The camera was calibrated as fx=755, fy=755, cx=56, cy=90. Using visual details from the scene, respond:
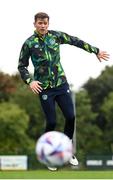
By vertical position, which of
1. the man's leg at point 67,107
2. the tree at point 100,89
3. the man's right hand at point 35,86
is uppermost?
the tree at point 100,89

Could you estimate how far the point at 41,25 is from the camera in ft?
54.1

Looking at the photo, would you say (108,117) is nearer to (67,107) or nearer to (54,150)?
(67,107)

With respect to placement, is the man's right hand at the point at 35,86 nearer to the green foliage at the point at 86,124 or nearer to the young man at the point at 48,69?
the young man at the point at 48,69

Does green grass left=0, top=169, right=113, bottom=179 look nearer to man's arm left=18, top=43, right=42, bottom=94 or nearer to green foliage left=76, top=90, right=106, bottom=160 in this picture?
man's arm left=18, top=43, right=42, bottom=94

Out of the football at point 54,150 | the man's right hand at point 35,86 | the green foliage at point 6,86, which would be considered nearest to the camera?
the football at point 54,150

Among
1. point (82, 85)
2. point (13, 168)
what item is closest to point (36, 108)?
point (82, 85)

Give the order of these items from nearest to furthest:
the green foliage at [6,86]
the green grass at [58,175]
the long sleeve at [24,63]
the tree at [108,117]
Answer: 1. the long sleeve at [24,63]
2. the green grass at [58,175]
3. the green foliage at [6,86]
4. the tree at [108,117]

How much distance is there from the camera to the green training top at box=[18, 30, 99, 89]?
55.0 feet

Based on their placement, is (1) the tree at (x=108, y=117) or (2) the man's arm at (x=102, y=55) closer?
(2) the man's arm at (x=102, y=55)

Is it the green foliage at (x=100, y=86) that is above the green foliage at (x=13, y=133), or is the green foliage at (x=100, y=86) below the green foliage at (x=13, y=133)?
above

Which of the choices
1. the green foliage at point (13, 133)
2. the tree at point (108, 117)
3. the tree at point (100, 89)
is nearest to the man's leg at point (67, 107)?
the green foliage at point (13, 133)

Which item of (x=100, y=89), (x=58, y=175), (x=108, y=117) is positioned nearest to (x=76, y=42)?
(x=58, y=175)

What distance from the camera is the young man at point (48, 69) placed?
55.0 feet

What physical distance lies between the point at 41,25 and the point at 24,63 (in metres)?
1.04
